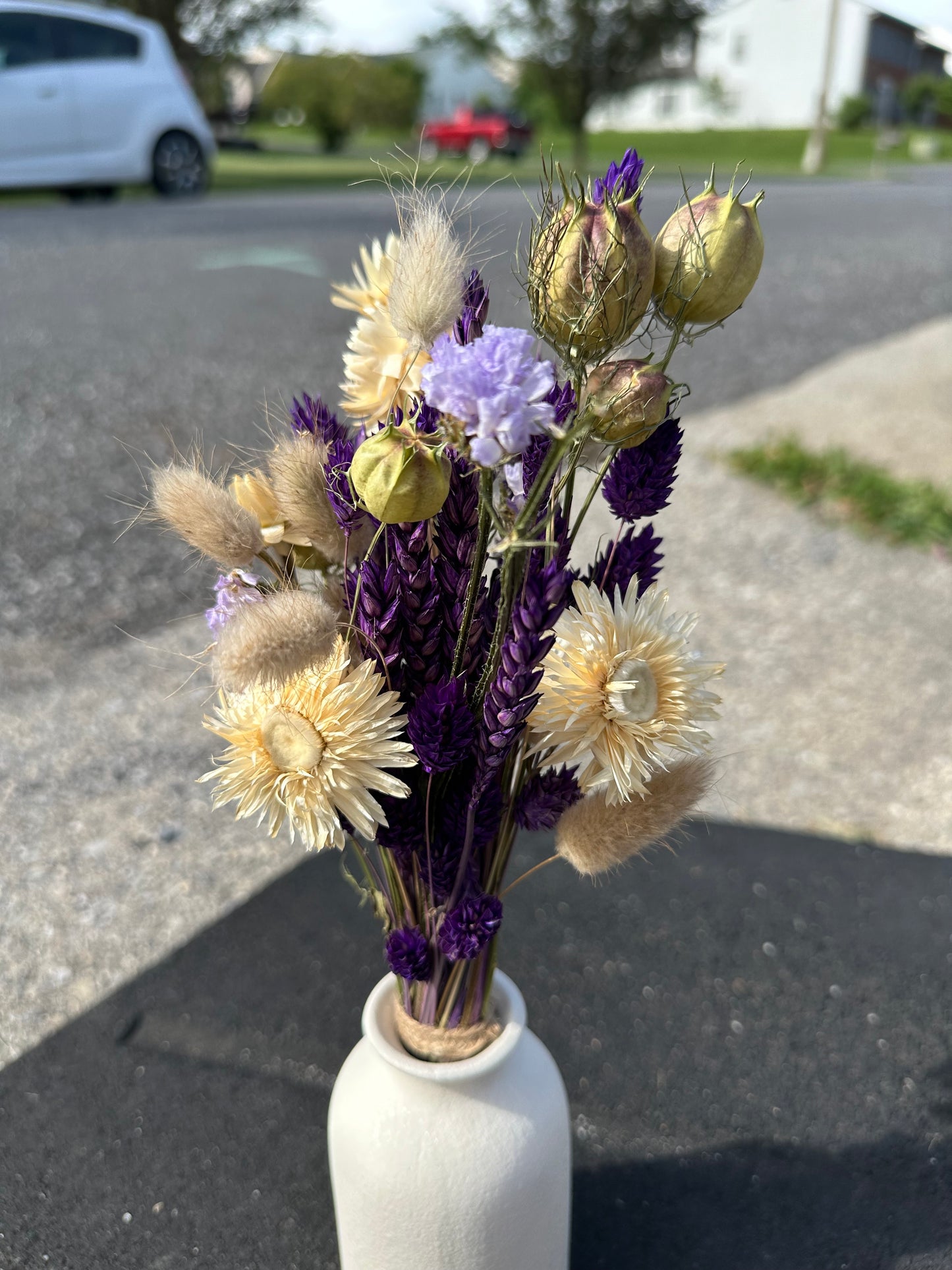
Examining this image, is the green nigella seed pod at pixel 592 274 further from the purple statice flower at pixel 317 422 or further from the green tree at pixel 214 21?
the green tree at pixel 214 21

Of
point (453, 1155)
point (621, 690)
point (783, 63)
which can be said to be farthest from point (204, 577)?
point (783, 63)

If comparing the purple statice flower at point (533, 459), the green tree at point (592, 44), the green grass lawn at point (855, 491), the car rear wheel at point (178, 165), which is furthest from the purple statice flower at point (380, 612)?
the green tree at point (592, 44)

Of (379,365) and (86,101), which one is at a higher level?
(86,101)

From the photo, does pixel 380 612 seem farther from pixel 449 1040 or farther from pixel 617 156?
pixel 617 156

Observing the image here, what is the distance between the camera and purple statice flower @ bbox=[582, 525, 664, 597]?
0.90m

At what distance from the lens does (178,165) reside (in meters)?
8.65

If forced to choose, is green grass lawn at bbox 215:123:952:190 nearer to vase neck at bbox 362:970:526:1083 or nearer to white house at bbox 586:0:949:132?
white house at bbox 586:0:949:132

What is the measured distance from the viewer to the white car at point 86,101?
706cm

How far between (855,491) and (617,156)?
1927 cm

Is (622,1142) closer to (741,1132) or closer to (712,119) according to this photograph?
(741,1132)

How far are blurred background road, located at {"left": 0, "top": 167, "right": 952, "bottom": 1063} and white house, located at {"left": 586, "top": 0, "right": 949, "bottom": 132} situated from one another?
3802 cm

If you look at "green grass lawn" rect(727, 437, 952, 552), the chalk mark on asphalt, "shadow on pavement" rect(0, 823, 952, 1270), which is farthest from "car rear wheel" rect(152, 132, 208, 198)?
"shadow on pavement" rect(0, 823, 952, 1270)

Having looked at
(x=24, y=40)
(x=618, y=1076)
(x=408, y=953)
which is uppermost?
(x=24, y=40)

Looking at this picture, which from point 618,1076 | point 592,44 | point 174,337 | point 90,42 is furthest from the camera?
point 592,44
